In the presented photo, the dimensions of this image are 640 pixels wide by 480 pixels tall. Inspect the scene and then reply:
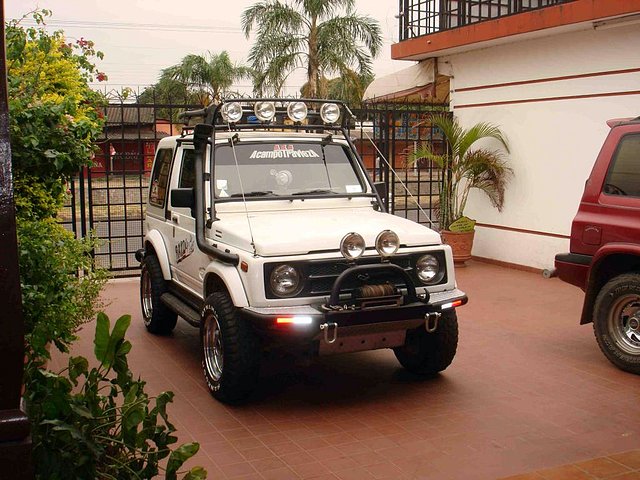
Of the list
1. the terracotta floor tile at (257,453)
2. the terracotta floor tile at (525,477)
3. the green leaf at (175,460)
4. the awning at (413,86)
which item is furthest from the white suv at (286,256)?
the awning at (413,86)

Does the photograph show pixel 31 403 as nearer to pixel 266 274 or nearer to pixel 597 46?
pixel 266 274

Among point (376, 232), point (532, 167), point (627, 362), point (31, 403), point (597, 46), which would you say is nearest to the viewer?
point (31, 403)

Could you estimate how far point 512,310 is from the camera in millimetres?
9320

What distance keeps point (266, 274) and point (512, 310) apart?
4.66m

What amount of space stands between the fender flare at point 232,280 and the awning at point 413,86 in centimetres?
868

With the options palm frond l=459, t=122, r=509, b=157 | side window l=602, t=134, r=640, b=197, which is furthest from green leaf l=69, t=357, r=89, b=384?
palm frond l=459, t=122, r=509, b=157

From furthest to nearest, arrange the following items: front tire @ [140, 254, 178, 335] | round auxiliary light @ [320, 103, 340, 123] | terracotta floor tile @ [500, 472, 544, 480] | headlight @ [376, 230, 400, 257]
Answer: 1. front tire @ [140, 254, 178, 335]
2. round auxiliary light @ [320, 103, 340, 123]
3. headlight @ [376, 230, 400, 257]
4. terracotta floor tile @ [500, 472, 544, 480]

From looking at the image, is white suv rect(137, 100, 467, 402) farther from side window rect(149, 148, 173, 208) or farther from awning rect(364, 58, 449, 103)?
awning rect(364, 58, 449, 103)

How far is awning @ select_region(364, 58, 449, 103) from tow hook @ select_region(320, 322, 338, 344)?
9256 mm

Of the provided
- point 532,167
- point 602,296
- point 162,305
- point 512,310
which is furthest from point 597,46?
point 162,305

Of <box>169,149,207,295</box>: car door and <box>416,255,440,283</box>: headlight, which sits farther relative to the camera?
<box>169,149,207,295</box>: car door

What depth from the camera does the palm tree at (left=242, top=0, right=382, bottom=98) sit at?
82.5 feet

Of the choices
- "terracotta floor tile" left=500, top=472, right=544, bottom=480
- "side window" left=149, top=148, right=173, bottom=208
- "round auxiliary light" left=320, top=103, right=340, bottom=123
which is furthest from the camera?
"side window" left=149, top=148, right=173, bottom=208

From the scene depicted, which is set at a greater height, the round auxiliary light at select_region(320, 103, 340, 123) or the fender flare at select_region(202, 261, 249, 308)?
the round auxiliary light at select_region(320, 103, 340, 123)
